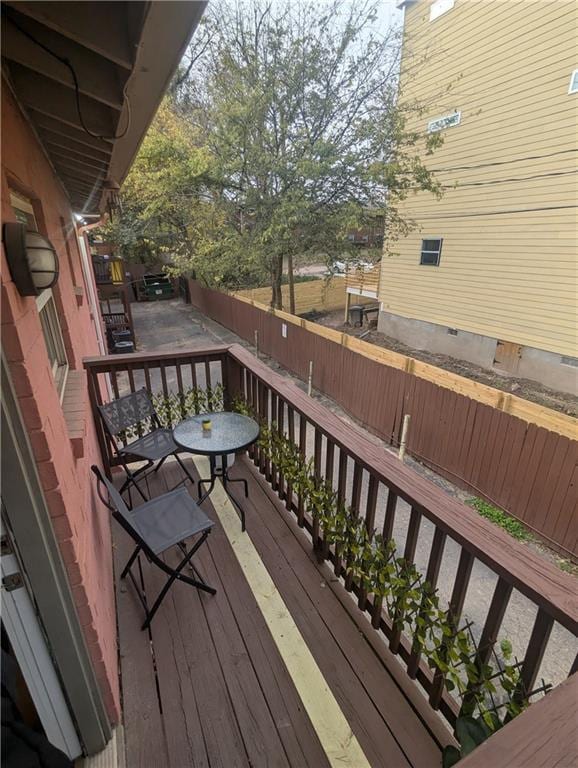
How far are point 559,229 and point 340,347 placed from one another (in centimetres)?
450

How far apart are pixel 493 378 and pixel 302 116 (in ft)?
22.1

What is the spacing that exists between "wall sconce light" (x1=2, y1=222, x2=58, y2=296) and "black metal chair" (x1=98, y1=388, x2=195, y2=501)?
1.68 metres

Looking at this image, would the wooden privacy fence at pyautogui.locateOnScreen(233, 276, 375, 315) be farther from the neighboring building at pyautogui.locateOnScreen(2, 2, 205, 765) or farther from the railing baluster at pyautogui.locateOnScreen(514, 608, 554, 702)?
the railing baluster at pyautogui.locateOnScreen(514, 608, 554, 702)

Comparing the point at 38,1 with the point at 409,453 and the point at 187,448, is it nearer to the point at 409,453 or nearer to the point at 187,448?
the point at 187,448

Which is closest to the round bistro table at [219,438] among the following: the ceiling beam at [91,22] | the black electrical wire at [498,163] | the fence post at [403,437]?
the ceiling beam at [91,22]

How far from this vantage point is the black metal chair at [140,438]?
272 centimetres

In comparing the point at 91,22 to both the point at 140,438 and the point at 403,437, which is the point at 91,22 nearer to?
the point at 140,438

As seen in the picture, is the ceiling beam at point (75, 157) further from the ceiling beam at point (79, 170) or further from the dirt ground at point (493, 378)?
the dirt ground at point (493, 378)

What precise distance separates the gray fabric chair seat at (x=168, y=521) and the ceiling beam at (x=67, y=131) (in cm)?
188

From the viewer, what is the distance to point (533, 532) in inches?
174

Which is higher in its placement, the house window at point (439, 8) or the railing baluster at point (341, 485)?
the house window at point (439, 8)

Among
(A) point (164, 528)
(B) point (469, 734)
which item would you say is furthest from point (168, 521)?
(B) point (469, 734)

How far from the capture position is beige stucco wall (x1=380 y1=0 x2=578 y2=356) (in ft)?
21.6

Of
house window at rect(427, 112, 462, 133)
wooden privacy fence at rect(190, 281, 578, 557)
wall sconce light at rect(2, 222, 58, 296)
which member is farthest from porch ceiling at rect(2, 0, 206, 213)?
house window at rect(427, 112, 462, 133)
